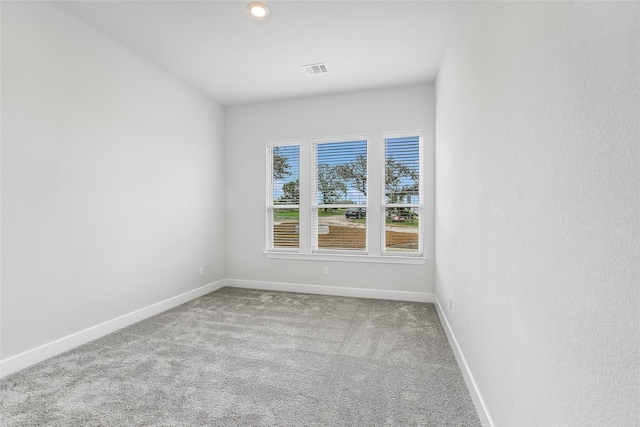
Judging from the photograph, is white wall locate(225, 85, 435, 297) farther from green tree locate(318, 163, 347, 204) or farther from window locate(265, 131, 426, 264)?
green tree locate(318, 163, 347, 204)

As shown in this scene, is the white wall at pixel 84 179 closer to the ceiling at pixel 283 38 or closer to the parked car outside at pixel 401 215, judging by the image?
the ceiling at pixel 283 38

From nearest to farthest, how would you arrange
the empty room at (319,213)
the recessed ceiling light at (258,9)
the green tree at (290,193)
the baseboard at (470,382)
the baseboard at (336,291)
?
the empty room at (319,213) → the baseboard at (470,382) → the recessed ceiling light at (258,9) → the baseboard at (336,291) → the green tree at (290,193)

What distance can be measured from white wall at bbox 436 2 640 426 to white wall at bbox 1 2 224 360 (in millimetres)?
3320

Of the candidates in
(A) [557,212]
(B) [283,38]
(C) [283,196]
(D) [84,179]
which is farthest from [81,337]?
(A) [557,212]

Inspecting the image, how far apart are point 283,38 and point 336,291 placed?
130 inches

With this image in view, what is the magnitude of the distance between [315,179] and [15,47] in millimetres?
3330

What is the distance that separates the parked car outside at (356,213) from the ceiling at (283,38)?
1.73m

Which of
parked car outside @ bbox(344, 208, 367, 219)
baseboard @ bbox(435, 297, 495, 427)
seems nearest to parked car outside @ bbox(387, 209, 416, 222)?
parked car outside @ bbox(344, 208, 367, 219)

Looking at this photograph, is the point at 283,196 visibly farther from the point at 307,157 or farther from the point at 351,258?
the point at 351,258

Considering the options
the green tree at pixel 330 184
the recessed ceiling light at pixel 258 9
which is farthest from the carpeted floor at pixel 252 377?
the recessed ceiling light at pixel 258 9

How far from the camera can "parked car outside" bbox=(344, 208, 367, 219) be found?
445 centimetres

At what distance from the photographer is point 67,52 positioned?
2.68 metres

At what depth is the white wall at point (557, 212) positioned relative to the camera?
0.71 metres

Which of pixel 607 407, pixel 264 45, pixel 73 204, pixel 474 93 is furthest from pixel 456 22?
pixel 73 204
